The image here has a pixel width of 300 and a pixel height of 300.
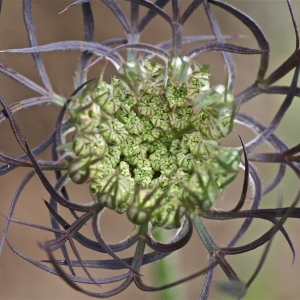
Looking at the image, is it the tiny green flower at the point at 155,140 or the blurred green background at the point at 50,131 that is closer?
the tiny green flower at the point at 155,140

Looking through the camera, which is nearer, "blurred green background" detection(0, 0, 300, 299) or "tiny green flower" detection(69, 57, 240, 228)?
"tiny green flower" detection(69, 57, 240, 228)

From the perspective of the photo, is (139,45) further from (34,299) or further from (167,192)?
(34,299)

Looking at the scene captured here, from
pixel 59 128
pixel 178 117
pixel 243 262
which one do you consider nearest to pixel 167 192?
pixel 178 117

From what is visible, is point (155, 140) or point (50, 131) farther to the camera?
point (50, 131)

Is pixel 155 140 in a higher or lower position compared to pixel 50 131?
lower
